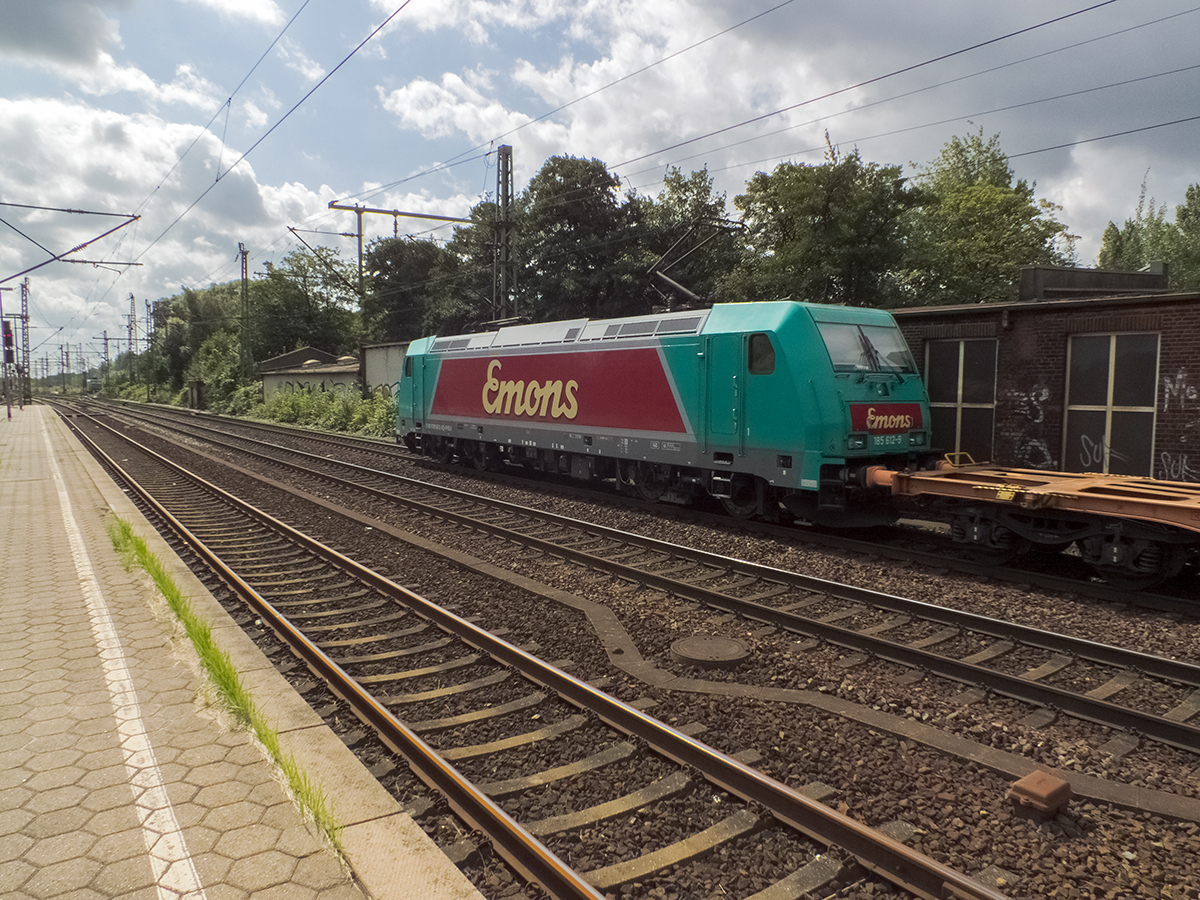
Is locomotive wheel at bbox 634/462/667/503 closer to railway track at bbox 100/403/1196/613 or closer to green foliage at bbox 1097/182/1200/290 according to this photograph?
railway track at bbox 100/403/1196/613

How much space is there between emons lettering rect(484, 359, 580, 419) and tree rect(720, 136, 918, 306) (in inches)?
608

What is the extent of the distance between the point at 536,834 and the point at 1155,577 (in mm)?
7242

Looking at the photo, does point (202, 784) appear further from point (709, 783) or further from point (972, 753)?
point (972, 753)

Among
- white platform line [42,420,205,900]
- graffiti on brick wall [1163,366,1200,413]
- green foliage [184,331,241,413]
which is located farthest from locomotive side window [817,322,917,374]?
green foliage [184,331,241,413]

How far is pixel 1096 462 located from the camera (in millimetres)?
12094

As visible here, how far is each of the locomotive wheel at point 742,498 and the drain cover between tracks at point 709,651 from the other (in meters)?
5.31

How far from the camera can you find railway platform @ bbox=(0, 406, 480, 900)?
3.26 m

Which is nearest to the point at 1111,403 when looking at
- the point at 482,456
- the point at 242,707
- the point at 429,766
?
the point at 429,766

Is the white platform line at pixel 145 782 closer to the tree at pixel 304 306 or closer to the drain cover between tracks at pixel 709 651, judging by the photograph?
the drain cover between tracks at pixel 709 651

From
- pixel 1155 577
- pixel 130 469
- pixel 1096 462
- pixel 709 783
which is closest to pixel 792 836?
pixel 709 783

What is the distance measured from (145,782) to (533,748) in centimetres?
210

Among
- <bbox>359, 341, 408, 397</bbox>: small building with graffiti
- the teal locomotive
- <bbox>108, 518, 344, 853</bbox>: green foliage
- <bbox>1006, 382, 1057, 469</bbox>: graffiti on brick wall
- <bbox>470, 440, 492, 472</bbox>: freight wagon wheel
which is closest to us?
<bbox>108, 518, 344, 853</bbox>: green foliage

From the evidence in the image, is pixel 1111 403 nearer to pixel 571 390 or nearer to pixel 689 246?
pixel 571 390

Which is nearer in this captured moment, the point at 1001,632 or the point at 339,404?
the point at 1001,632
